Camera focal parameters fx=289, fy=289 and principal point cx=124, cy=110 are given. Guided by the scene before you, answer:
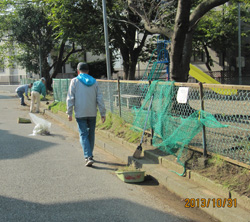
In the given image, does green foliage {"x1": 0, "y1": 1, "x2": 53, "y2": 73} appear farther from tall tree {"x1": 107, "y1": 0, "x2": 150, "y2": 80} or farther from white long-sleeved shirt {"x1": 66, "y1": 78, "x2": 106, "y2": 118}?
white long-sleeved shirt {"x1": 66, "y1": 78, "x2": 106, "y2": 118}

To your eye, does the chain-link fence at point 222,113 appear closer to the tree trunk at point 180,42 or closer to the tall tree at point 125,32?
the tree trunk at point 180,42

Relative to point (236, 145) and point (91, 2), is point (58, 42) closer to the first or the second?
point (91, 2)

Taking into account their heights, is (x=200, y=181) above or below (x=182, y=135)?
below

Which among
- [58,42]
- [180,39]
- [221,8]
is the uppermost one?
[221,8]

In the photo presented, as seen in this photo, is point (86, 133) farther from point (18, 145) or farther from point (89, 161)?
point (18, 145)

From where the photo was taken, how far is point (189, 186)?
13.8ft

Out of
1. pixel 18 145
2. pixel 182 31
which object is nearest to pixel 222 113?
pixel 182 31

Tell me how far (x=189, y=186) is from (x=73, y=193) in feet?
5.66

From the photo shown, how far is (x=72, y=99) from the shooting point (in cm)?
571

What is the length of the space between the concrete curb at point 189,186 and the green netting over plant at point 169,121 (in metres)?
0.22

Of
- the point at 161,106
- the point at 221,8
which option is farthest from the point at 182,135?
the point at 221,8

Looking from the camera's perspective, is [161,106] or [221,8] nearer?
[161,106]

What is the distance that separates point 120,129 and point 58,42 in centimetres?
1796

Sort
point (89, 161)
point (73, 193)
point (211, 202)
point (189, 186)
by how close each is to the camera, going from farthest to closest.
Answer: point (89, 161) → point (73, 193) → point (189, 186) → point (211, 202)
